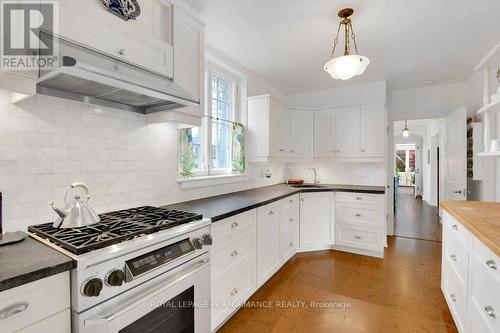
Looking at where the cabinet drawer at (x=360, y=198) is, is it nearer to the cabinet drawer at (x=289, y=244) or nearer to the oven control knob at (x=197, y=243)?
the cabinet drawer at (x=289, y=244)

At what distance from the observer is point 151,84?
1.48 meters

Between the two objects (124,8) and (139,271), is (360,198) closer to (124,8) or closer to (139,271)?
(139,271)

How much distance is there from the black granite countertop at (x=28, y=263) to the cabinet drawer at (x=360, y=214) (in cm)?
322

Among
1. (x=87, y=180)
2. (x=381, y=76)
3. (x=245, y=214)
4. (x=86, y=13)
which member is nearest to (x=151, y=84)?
(x=86, y=13)

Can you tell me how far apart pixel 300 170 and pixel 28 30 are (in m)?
3.91

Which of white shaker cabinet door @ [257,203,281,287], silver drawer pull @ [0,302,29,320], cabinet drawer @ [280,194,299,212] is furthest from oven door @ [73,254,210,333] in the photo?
cabinet drawer @ [280,194,299,212]

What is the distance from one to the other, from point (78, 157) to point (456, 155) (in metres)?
4.90

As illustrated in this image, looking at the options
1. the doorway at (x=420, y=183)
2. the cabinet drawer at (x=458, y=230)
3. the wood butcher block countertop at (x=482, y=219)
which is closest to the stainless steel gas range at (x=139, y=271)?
the wood butcher block countertop at (x=482, y=219)

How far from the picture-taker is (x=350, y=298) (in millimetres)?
2289

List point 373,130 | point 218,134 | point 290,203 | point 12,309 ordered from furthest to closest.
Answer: point 373,130 < point 290,203 < point 218,134 < point 12,309

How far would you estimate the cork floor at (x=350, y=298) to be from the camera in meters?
1.92

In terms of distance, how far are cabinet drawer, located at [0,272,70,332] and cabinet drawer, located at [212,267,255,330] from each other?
1004 mm

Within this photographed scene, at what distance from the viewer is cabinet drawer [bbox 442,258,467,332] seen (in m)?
1.62

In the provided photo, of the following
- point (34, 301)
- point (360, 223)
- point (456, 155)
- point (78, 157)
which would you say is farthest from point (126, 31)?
point (456, 155)
